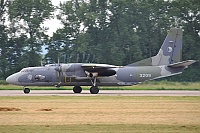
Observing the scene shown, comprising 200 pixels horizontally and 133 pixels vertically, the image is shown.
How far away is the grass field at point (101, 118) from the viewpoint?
18984 mm

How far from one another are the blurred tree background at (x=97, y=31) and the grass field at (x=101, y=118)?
38540 mm

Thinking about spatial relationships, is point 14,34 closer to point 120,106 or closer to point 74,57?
point 74,57

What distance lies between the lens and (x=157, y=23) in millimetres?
74625

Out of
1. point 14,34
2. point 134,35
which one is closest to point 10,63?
point 14,34

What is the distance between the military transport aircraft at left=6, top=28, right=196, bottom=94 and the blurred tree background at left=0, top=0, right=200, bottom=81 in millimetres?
21434

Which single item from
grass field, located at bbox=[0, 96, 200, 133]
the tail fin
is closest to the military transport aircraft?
the tail fin

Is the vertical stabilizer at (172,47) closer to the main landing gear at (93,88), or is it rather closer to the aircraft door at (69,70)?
the main landing gear at (93,88)

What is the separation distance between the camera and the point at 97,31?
2963 inches

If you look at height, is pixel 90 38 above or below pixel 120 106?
above

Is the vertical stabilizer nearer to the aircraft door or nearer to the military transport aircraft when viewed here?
the military transport aircraft

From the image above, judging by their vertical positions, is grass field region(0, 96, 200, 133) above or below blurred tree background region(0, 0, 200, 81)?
below

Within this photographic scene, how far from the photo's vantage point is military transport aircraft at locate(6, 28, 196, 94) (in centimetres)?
4288

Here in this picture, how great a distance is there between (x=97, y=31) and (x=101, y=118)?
53573mm

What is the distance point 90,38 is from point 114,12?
5386 mm
